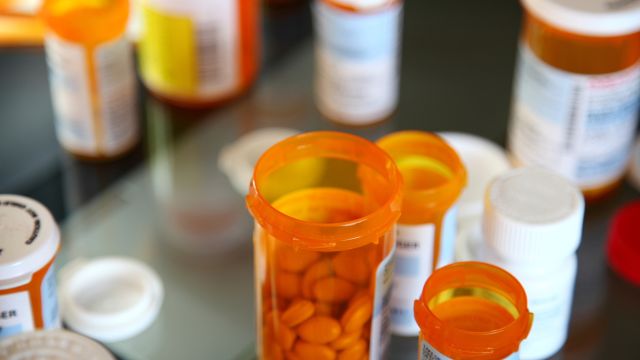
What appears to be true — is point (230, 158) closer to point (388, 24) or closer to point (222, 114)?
point (222, 114)

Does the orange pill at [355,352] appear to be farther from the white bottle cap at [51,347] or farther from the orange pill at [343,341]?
the white bottle cap at [51,347]

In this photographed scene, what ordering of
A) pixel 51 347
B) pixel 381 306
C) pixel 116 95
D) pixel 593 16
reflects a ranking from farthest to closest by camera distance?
pixel 116 95
pixel 593 16
pixel 381 306
pixel 51 347

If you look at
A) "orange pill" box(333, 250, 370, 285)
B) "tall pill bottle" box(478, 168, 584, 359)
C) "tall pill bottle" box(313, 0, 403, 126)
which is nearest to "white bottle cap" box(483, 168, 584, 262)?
"tall pill bottle" box(478, 168, 584, 359)

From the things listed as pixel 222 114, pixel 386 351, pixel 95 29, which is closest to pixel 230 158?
pixel 222 114

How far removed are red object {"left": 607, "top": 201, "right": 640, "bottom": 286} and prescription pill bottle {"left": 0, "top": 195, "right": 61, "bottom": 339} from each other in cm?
46

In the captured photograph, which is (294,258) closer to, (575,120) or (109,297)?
(109,297)

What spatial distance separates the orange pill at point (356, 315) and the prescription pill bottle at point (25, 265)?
20 centimetres

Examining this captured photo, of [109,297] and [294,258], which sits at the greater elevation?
[294,258]

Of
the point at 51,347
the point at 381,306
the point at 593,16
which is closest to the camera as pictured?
the point at 51,347

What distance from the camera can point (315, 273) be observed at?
740 millimetres

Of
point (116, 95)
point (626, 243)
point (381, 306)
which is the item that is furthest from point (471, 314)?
point (116, 95)

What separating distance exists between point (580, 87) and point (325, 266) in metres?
0.29

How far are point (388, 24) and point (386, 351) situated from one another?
1.04 ft

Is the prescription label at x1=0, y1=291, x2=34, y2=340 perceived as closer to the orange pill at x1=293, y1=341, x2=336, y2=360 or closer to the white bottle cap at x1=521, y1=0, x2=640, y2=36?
the orange pill at x1=293, y1=341, x2=336, y2=360
